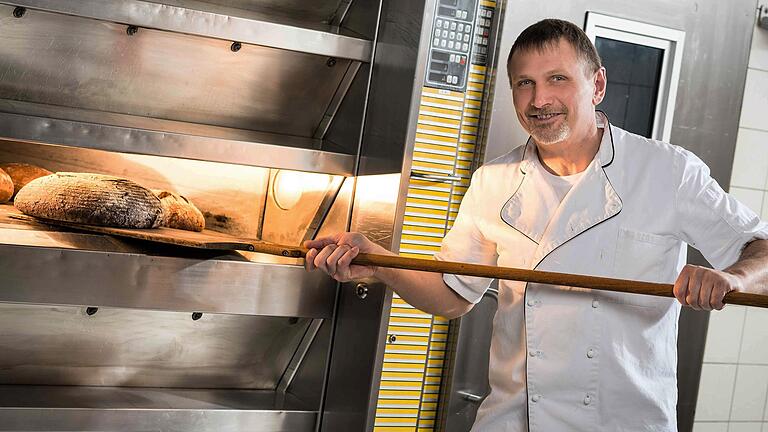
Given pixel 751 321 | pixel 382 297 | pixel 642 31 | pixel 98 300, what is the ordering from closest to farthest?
pixel 98 300
pixel 382 297
pixel 642 31
pixel 751 321

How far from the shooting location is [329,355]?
2502mm

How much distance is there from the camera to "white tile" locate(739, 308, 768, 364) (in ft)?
10.4

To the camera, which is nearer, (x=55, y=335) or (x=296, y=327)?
(x=55, y=335)

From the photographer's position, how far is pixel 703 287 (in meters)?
1.69

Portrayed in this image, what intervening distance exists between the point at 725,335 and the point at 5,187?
7.66 feet

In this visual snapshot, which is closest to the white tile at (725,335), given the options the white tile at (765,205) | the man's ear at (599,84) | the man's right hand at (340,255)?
the white tile at (765,205)

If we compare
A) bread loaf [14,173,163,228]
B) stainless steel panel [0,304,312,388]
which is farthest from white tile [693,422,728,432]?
bread loaf [14,173,163,228]

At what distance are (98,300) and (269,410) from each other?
0.55 meters

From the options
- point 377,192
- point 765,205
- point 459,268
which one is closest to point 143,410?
point 377,192

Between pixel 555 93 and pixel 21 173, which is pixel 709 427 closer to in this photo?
pixel 555 93

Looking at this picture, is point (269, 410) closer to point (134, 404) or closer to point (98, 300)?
point (134, 404)

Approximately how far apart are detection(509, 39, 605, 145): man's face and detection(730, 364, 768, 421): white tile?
1.58 m

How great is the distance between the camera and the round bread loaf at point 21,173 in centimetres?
234

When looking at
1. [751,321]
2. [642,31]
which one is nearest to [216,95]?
[642,31]
